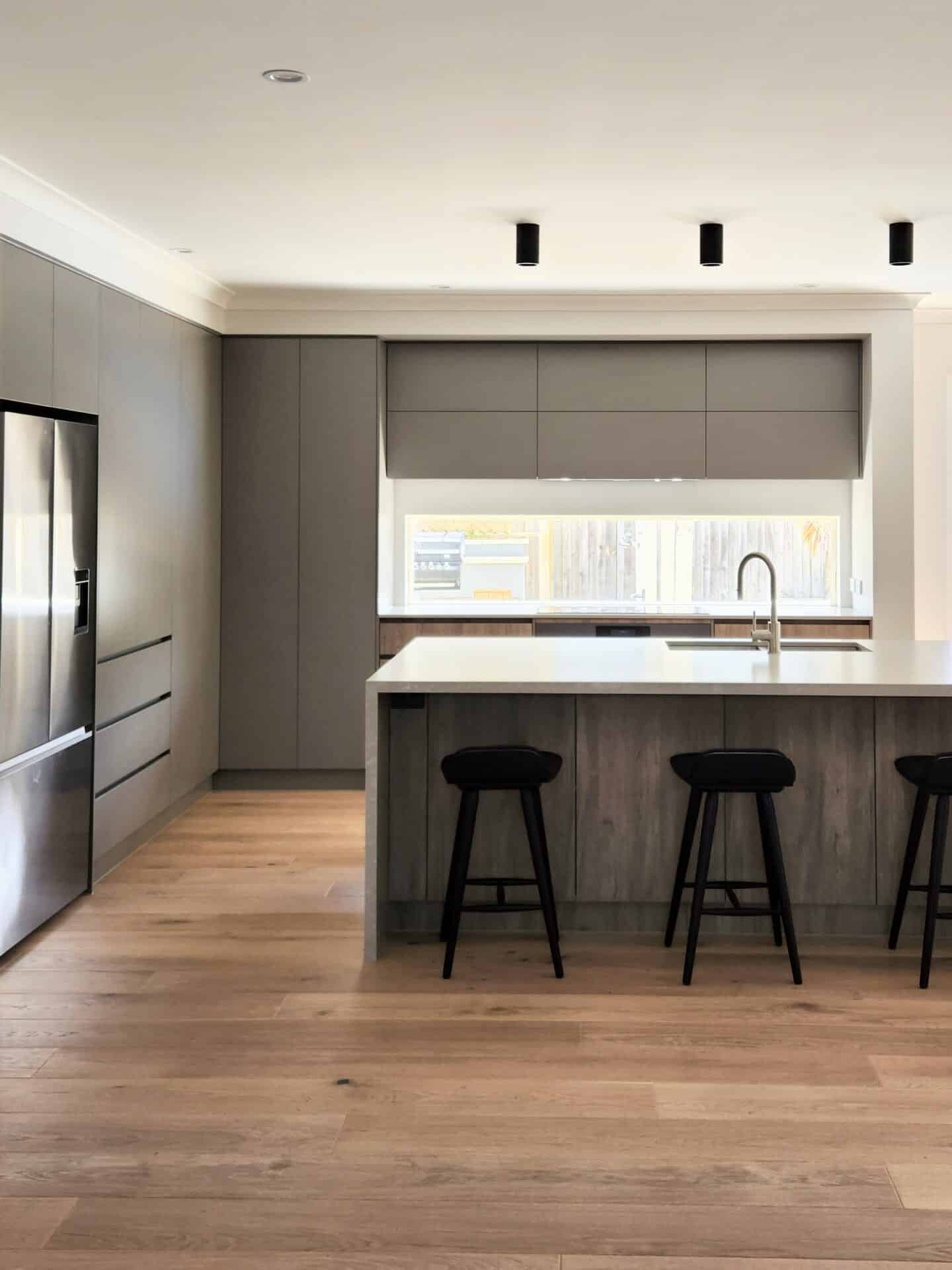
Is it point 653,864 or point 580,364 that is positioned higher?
point 580,364

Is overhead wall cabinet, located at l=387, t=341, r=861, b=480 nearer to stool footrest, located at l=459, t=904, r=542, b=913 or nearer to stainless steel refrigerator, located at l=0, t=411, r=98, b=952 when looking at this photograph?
stainless steel refrigerator, located at l=0, t=411, r=98, b=952

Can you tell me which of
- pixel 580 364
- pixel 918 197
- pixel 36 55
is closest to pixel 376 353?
pixel 580 364

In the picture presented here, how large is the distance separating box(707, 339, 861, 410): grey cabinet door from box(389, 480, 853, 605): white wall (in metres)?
0.50

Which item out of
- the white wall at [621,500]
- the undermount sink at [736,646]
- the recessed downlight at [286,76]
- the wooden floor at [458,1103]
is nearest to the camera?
Answer: the wooden floor at [458,1103]

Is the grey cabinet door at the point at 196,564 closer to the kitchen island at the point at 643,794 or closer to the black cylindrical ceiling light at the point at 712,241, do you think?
the kitchen island at the point at 643,794

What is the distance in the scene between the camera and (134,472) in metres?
5.12

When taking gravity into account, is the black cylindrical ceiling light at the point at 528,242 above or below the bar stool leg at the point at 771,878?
above

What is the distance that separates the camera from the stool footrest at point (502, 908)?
3.76 meters

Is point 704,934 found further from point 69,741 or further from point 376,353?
point 376,353

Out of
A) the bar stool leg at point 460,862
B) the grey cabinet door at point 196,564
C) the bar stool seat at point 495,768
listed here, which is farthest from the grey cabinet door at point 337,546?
the bar stool seat at point 495,768

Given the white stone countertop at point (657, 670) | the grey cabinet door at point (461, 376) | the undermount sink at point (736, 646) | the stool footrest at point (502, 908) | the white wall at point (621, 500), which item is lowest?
the stool footrest at point (502, 908)

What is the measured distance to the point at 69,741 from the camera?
172 inches

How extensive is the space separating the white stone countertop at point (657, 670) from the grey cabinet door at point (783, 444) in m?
2.11

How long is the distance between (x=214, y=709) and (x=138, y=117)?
3.44 meters
